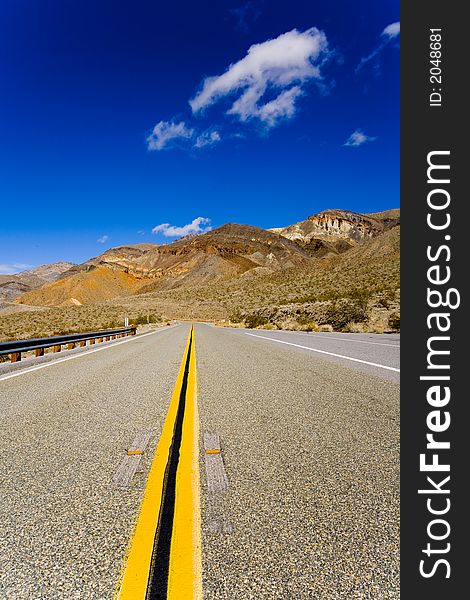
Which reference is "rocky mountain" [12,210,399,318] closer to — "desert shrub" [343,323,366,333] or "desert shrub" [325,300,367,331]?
"desert shrub" [325,300,367,331]

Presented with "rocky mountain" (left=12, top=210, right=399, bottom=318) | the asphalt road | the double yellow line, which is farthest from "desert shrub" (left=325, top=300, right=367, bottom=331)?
the double yellow line

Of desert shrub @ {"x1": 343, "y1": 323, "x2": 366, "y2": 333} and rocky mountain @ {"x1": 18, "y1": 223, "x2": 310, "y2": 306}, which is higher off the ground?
rocky mountain @ {"x1": 18, "y1": 223, "x2": 310, "y2": 306}

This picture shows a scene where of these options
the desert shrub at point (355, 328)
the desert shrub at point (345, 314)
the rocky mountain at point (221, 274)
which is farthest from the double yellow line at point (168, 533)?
the rocky mountain at point (221, 274)

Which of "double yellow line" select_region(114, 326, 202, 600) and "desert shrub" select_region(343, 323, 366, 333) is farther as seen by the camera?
"desert shrub" select_region(343, 323, 366, 333)

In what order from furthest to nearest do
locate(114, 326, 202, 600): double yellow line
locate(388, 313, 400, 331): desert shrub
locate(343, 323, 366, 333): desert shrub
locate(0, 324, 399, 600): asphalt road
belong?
locate(343, 323, 366, 333): desert shrub → locate(388, 313, 400, 331): desert shrub → locate(0, 324, 399, 600): asphalt road → locate(114, 326, 202, 600): double yellow line

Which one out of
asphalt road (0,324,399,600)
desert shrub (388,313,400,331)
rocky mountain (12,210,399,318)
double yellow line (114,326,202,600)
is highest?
rocky mountain (12,210,399,318)

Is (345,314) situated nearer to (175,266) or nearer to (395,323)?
(395,323)

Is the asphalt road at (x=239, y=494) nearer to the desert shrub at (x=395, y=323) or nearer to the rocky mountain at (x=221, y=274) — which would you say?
the desert shrub at (x=395, y=323)

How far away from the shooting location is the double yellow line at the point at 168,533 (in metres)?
1.88

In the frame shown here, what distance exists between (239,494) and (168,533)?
66 cm

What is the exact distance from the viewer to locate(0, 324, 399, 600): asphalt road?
2004mm

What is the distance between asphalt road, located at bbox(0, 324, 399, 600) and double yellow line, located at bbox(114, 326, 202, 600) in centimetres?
7

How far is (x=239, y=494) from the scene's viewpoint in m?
2.84

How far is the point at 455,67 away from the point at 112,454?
7.85 meters
